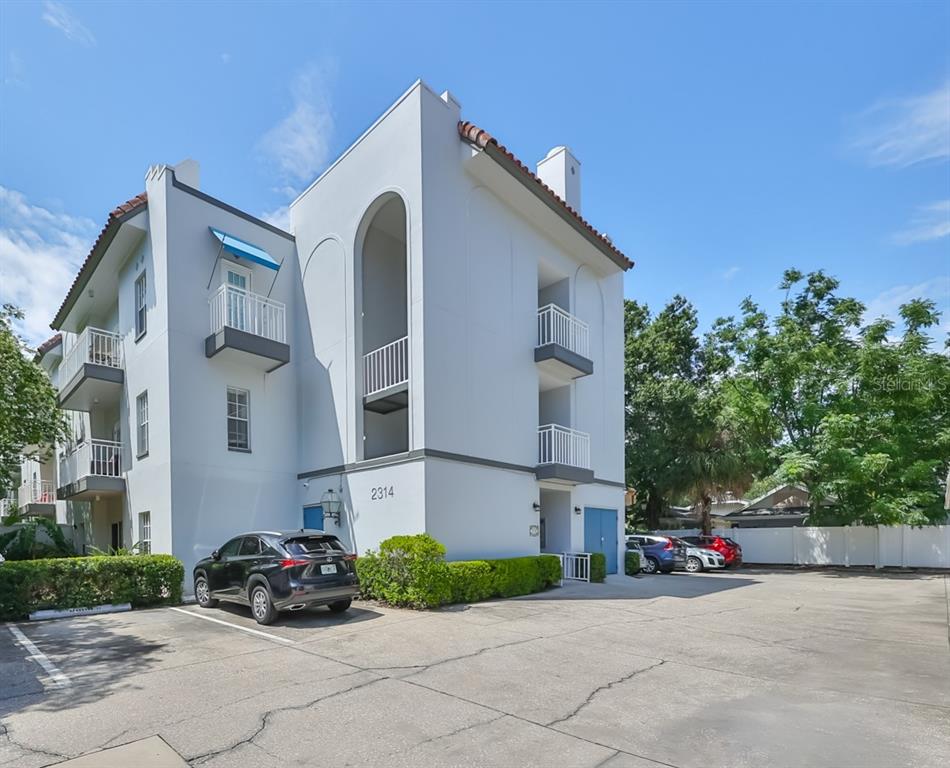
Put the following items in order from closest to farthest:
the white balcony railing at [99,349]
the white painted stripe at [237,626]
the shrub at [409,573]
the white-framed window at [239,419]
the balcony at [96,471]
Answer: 1. the white painted stripe at [237,626]
2. the shrub at [409,573]
3. the white-framed window at [239,419]
4. the balcony at [96,471]
5. the white balcony railing at [99,349]

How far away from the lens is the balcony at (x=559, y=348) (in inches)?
636

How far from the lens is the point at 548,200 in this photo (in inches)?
634

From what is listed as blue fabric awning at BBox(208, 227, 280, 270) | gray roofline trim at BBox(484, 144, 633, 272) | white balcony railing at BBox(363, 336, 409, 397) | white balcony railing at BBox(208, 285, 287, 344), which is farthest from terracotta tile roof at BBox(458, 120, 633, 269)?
white balcony railing at BBox(208, 285, 287, 344)

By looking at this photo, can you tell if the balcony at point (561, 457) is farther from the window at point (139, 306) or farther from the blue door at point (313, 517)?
the window at point (139, 306)

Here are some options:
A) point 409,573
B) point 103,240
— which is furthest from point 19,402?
point 409,573

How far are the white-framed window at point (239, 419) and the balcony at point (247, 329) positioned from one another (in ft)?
2.81

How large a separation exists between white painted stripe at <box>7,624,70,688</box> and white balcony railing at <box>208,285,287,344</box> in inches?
284

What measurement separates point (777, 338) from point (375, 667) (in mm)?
21551

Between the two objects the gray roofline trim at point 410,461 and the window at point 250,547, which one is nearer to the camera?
the window at point 250,547

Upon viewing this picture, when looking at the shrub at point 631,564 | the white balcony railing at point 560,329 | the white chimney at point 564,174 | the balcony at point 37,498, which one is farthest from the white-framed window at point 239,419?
the balcony at point 37,498

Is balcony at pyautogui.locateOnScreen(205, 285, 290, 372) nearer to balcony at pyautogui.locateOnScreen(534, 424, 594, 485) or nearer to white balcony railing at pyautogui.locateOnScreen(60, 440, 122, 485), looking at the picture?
white balcony railing at pyautogui.locateOnScreen(60, 440, 122, 485)

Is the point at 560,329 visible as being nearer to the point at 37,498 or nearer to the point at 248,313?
the point at 248,313

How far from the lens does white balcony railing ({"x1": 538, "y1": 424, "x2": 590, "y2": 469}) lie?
52.9 feet

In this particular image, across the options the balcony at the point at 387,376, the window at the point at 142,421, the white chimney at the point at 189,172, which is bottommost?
the window at the point at 142,421
